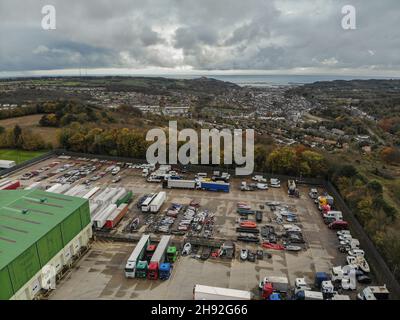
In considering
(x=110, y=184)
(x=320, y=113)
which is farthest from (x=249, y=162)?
(x=320, y=113)

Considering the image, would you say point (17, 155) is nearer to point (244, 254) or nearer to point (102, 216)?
point (102, 216)

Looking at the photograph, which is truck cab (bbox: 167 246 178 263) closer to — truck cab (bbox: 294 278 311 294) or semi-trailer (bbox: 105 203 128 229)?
semi-trailer (bbox: 105 203 128 229)

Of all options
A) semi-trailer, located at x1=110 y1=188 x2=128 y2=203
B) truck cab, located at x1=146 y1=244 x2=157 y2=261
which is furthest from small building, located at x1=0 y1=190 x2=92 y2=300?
semi-trailer, located at x1=110 y1=188 x2=128 y2=203

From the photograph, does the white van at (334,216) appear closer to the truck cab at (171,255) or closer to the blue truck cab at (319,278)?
the blue truck cab at (319,278)

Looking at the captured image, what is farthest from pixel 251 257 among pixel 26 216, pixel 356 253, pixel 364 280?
pixel 26 216

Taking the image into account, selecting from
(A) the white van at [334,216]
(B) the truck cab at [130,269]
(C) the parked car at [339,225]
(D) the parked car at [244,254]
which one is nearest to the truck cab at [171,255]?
(B) the truck cab at [130,269]
